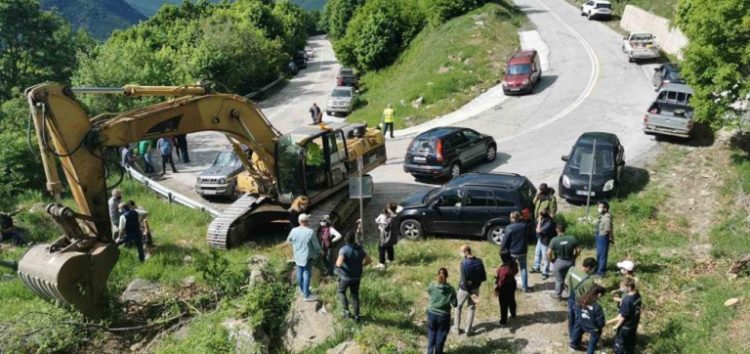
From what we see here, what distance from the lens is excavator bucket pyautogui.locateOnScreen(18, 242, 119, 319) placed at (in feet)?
36.0

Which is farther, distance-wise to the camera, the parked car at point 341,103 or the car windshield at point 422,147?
the parked car at point 341,103

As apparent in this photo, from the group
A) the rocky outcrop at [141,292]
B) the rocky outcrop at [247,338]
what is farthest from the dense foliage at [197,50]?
the rocky outcrop at [247,338]

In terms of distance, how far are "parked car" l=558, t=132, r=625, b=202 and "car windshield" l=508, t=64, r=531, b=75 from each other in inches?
513

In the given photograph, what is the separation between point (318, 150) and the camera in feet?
54.9

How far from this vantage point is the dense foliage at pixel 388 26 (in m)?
46.3

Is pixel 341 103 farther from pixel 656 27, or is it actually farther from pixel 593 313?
pixel 593 313

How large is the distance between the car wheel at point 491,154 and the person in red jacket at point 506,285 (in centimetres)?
1154

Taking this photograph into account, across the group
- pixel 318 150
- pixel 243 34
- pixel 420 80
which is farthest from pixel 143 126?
pixel 243 34

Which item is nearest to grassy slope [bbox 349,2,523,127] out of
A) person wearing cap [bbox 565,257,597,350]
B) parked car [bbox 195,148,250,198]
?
parked car [bbox 195,148,250,198]

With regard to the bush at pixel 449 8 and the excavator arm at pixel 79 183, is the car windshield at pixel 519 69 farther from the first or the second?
the excavator arm at pixel 79 183

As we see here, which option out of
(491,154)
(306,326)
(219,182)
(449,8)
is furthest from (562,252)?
(449,8)

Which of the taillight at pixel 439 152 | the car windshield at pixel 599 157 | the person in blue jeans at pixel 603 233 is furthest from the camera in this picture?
the taillight at pixel 439 152

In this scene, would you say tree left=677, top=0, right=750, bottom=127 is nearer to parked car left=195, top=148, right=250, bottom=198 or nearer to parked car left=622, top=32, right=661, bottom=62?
parked car left=195, top=148, right=250, bottom=198

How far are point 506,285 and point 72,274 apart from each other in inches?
304
